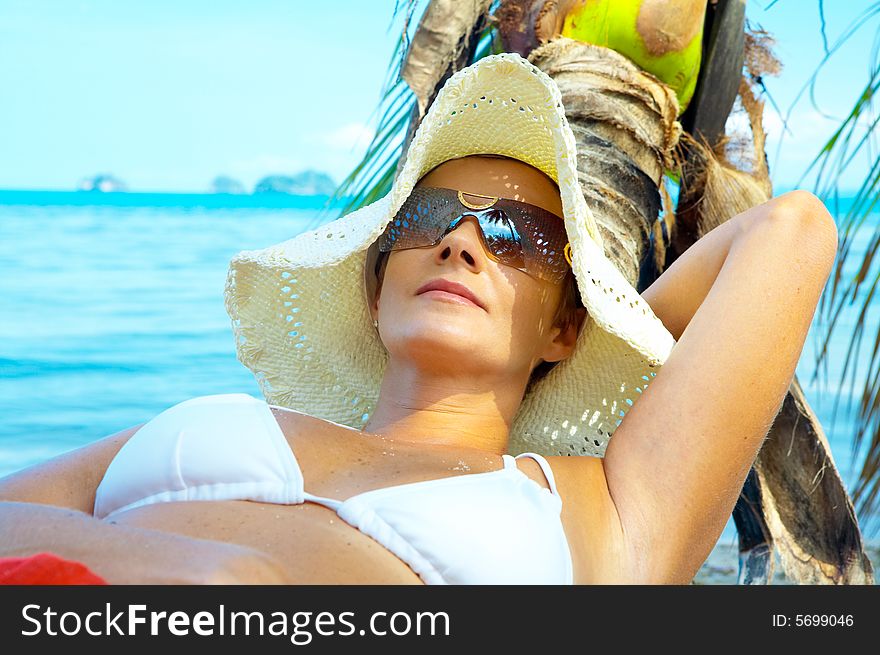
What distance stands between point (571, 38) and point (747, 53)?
0.80 metres

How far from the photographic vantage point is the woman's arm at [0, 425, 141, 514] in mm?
2023

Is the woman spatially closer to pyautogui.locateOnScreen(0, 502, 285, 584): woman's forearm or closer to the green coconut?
pyautogui.locateOnScreen(0, 502, 285, 584): woman's forearm

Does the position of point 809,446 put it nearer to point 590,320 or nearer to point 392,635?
point 590,320

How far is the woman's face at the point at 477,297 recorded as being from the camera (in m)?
2.33

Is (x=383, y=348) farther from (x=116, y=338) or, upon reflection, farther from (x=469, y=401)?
(x=116, y=338)

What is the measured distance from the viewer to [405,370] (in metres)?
2.46

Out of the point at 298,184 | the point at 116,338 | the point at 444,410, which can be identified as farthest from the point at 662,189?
the point at 298,184

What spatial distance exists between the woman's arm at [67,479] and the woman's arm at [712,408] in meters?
1.16

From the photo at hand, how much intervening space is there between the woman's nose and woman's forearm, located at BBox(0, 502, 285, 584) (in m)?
1.00

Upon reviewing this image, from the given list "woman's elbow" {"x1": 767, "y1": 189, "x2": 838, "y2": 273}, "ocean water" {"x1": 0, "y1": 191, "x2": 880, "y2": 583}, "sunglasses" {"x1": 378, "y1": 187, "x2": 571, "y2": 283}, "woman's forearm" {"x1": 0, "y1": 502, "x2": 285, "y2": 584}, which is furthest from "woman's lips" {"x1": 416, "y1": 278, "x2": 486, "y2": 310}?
"ocean water" {"x1": 0, "y1": 191, "x2": 880, "y2": 583}

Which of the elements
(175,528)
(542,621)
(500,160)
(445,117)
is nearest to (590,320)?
(500,160)

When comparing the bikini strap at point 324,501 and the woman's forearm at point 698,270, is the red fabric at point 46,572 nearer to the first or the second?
the bikini strap at point 324,501

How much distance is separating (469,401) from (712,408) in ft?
2.07

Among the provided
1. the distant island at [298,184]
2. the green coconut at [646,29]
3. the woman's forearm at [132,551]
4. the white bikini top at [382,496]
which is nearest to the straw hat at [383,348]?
the white bikini top at [382,496]
